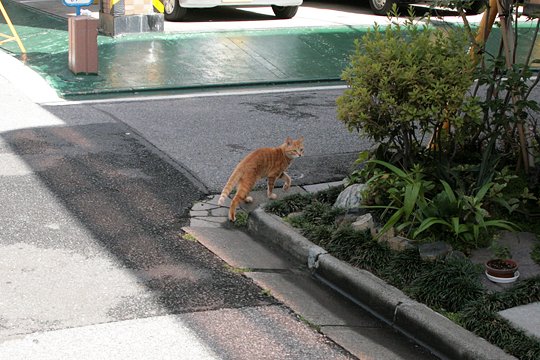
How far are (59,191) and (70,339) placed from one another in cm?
287

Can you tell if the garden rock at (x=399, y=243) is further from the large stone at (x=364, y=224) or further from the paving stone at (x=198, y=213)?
the paving stone at (x=198, y=213)

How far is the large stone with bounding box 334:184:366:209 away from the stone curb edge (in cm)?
53

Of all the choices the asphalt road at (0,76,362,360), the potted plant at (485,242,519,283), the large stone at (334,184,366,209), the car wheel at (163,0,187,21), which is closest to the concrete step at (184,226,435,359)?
the asphalt road at (0,76,362,360)

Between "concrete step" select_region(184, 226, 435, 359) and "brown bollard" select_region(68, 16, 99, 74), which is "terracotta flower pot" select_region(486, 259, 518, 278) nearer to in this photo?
"concrete step" select_region(184, 226, 435, 359)

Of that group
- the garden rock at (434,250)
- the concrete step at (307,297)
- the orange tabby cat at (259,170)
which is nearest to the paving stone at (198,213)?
the orange tabby cat at (259,170)

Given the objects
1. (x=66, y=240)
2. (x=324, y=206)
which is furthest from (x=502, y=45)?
(x=66, y=240)

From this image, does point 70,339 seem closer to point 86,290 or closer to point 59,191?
point 86,290

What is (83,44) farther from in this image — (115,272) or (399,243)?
(399,243)

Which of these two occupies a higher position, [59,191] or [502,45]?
[502,45]

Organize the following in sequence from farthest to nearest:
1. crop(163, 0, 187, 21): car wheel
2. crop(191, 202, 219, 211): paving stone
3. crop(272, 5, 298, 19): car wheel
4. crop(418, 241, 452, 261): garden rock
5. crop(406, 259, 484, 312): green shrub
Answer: crop(272, 5, 298, 19): car wheel < crop(163, 0, 187, 21): car wheel < crop(191, 202, 219, 211): paving stone < crop(418, 241, 452, 261): garden rock < crop(406, 259, 484, 312): green shrub

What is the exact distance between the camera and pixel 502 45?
7.63m

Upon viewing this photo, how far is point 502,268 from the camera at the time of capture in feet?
20.1

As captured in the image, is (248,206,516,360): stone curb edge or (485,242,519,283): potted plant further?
(485,242,519,283): potted plant

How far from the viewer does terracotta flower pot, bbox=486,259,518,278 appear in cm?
605
